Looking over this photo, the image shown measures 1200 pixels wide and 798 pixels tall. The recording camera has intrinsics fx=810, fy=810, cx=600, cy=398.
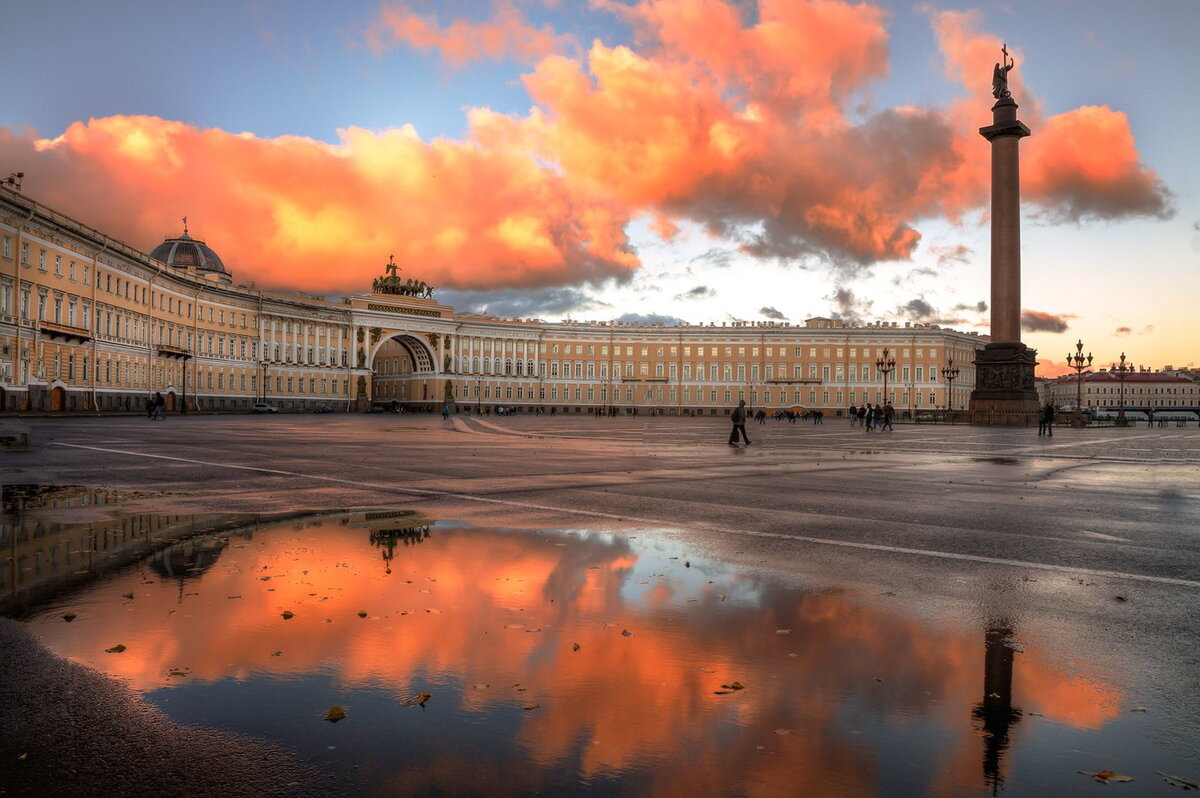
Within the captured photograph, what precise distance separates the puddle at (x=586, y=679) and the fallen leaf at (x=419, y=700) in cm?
1

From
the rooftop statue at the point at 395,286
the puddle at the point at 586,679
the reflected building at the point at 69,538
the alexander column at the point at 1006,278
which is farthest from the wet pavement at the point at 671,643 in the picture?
the rooftop statue at the point at 395,286

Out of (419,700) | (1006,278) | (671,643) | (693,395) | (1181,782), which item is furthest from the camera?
(693,395)

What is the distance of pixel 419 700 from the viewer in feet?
12.3

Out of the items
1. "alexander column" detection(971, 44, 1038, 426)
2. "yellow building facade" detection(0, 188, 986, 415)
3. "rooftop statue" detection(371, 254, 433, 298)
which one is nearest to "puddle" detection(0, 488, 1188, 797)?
"yellow building facade" detection(0, 188, 986, 415)

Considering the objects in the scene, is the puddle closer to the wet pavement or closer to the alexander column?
the wet pavement

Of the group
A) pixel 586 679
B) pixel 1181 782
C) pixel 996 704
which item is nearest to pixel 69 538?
pixel 586 679

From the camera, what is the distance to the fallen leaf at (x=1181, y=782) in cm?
305

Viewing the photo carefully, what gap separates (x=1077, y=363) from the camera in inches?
2726

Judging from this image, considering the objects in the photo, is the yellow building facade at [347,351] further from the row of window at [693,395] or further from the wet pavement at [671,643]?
the wet pavement at [671,643]

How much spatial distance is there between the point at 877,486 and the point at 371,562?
10280mm

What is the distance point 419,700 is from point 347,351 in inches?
4665

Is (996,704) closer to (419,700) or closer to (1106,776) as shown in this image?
(1106,776)

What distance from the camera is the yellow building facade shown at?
53281mm

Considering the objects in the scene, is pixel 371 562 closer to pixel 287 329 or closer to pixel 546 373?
pixel 287 329
